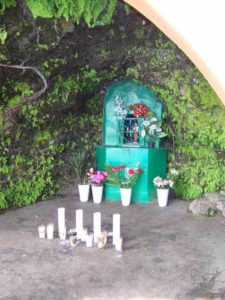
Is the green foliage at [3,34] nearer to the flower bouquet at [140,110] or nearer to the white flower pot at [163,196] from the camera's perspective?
the flower bouquet at [140,110]

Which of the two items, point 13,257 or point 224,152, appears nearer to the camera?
point 13,257

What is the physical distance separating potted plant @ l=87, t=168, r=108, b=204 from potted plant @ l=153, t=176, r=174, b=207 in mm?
880

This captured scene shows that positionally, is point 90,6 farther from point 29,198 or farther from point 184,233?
point 29,198

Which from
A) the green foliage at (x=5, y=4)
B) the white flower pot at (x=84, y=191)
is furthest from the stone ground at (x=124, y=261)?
the green foliage at (x=5, y=4)

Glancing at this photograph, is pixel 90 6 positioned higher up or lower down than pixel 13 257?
higher up

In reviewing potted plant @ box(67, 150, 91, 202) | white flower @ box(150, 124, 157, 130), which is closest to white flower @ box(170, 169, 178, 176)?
white flower @ box(150, 124, 157, 130)

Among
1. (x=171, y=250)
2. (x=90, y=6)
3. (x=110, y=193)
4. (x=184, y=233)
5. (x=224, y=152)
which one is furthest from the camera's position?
(x=110, y=193)

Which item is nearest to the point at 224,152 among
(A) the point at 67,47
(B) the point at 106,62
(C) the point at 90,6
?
(B) the point at 106,62

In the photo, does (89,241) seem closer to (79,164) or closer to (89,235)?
(89,235)

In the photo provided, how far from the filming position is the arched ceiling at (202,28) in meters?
2.06

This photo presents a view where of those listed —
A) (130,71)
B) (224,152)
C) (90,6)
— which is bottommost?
(224,152)

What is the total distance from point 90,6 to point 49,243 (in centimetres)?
264

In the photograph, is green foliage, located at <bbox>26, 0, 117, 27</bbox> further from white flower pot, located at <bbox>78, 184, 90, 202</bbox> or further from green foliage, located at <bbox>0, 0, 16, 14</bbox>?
white flower pot, located at <bbox>78, 184, 90, 202</bbox>

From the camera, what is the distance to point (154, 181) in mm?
6871
